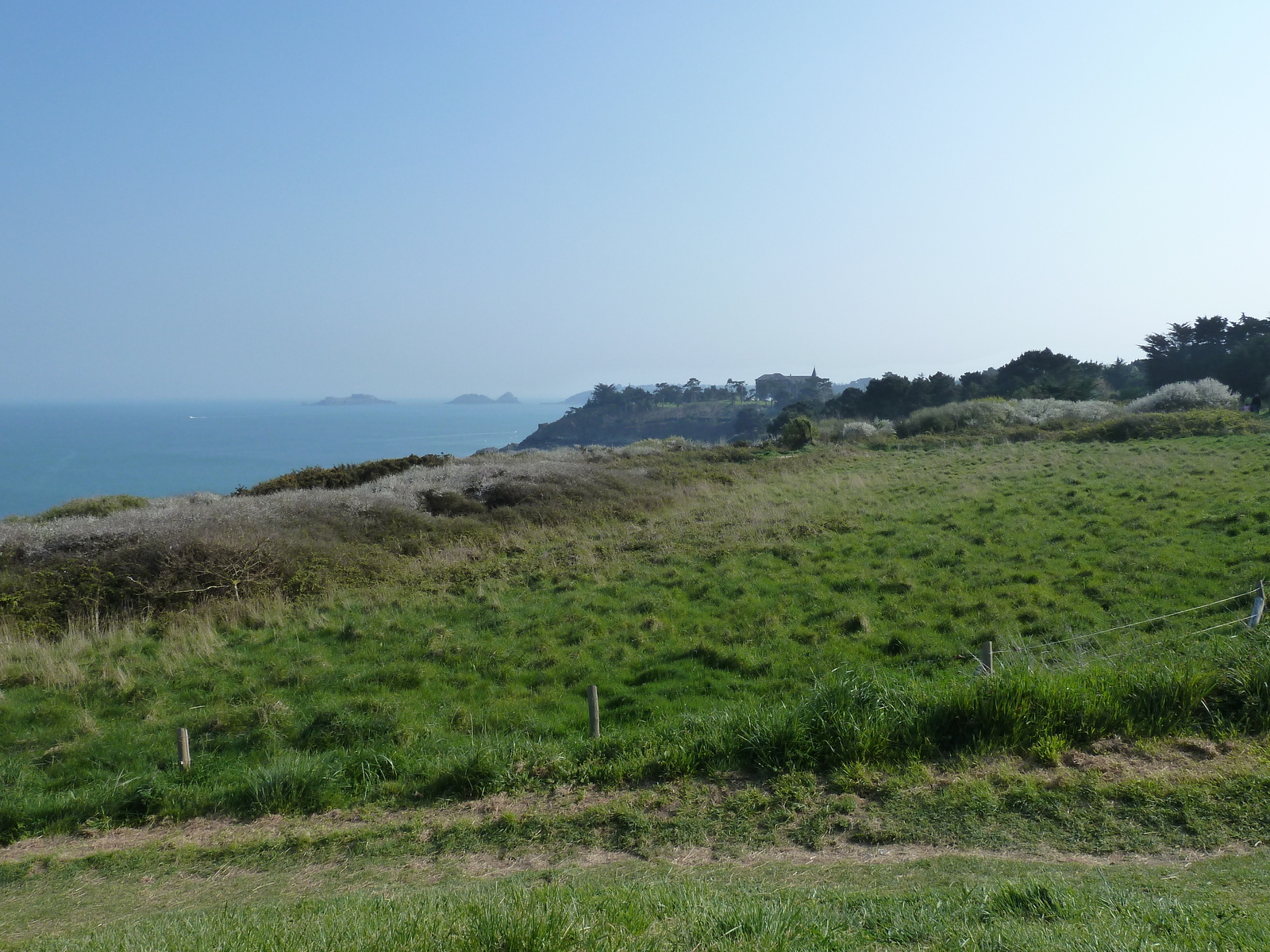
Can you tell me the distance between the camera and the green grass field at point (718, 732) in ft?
14.0

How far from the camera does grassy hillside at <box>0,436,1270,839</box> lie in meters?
7.12

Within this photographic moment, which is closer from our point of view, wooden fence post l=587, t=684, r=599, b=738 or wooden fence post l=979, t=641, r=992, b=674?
wooden fence post l=979, t=641, r=992, b=674

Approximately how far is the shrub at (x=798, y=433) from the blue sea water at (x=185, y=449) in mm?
22988

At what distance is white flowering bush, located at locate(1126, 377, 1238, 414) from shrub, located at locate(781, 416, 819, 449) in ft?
71.9

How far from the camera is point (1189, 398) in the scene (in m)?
49.6

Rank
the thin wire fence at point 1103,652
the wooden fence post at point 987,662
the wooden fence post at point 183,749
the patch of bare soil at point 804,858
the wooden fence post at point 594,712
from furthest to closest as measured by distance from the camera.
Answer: the thin wire fence at point 1103,652, the wooden fence post at point 594,712, the wooden fence post at point 987,662, the wooden fence post at point 183,749, the patch of bare soil at point 804,858

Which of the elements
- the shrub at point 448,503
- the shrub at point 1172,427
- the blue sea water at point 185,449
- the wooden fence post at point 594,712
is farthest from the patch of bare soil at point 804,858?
the shrub at point 1172,427

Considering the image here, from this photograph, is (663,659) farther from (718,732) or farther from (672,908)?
(672,908)

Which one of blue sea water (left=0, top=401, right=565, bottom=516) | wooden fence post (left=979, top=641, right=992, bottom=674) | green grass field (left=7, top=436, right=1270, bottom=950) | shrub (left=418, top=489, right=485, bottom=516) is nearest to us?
green grass field (left=7, top=436, right=1270, bottom=950)

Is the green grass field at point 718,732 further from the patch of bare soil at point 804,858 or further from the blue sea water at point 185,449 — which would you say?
the blue sea water at point 185,449

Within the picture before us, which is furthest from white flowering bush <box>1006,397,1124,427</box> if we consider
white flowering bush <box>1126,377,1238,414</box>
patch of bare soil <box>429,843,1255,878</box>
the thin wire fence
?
patch of bare soil <box>429,843,1255,878</box>

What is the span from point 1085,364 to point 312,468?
8564cm

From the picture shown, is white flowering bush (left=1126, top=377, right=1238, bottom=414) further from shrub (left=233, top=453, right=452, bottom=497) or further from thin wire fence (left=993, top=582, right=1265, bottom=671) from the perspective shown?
shrub (left=233, top=453, right=452, bottom=497)

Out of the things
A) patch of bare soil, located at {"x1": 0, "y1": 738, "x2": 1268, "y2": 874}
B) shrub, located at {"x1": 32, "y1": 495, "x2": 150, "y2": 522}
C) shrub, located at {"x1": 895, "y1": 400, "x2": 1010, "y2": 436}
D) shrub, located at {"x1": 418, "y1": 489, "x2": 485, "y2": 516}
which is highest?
shrub, located at {"x1": 895, "y1": 400, "x2": 1010, "y2": 436}
